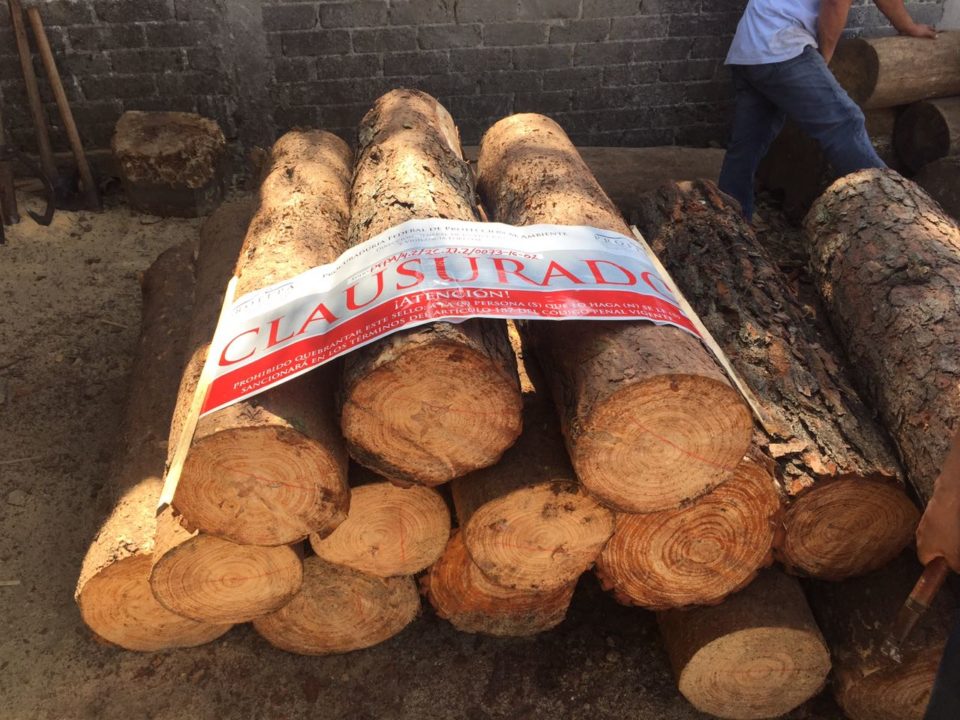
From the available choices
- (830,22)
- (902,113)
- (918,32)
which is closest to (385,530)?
(830,22)

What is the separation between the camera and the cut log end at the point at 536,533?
7.00 feet

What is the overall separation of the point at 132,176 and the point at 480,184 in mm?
2502

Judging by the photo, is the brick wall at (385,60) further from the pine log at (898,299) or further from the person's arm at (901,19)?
the pine log at (898,299)

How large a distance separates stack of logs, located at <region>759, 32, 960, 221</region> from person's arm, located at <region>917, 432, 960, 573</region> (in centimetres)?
357

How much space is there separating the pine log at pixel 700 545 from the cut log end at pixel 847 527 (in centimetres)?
8

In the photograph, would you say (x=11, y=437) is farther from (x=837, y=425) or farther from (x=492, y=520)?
(x=837, y=425)

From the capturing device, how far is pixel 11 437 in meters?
3.42

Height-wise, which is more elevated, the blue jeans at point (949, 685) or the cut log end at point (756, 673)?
the blue jeans at point (949, 685)

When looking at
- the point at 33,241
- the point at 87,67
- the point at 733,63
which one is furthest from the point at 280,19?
the point at 733,63

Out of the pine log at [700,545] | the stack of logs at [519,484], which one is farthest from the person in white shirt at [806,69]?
the pine log at [700,545]

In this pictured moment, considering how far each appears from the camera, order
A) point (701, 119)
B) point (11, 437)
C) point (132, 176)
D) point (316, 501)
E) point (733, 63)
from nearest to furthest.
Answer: point (316, 501), point (11, 437), point (733, 63), point (132, 176), point (701, 119)

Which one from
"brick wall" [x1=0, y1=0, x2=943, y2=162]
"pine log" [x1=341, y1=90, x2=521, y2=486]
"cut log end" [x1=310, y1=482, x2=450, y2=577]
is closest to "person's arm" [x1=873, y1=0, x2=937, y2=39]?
"brick wall" [x1=0, y1=0, x2=943, y2=162]

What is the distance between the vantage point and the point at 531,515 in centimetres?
215

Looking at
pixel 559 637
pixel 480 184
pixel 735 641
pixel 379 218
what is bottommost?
pixel 559 637
